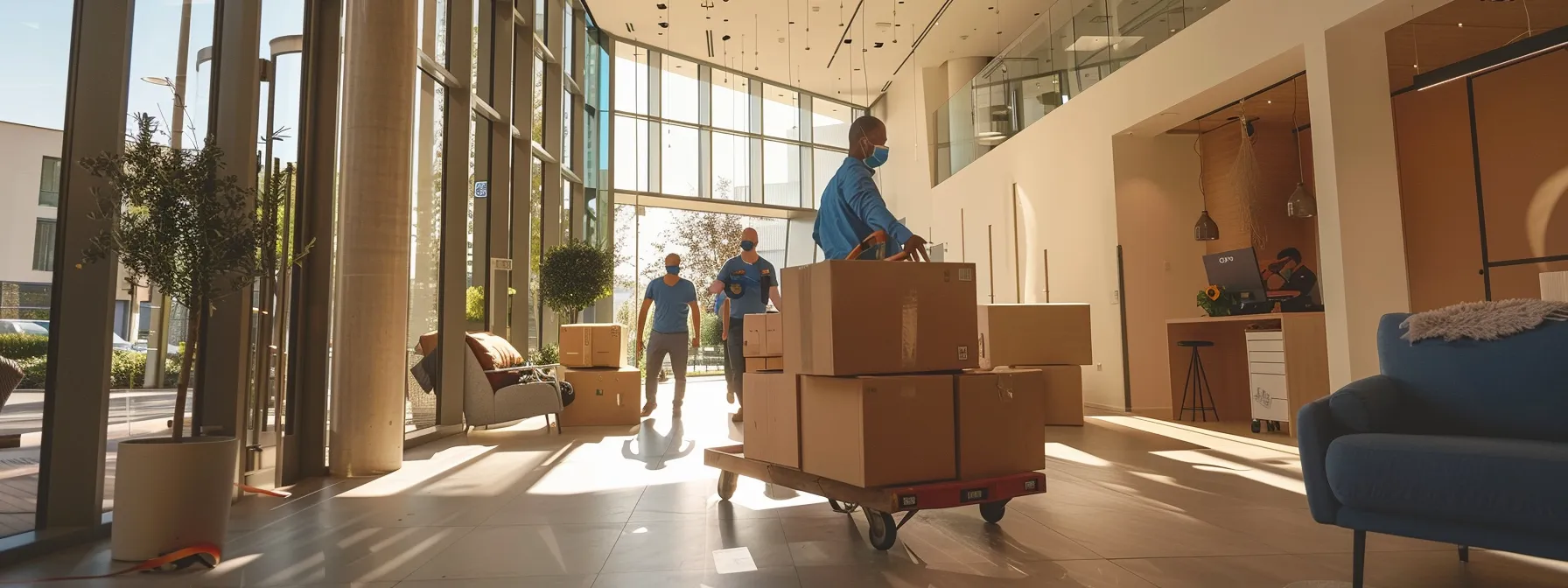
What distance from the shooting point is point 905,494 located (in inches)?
100

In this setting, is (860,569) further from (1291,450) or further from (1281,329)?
(1281,329)

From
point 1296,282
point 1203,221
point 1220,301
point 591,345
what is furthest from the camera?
point 1203,221

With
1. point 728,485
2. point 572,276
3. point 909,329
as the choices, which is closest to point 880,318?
point 909,329

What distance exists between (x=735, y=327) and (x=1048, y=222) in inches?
171

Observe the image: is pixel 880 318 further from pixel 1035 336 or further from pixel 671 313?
pixel 1035 336

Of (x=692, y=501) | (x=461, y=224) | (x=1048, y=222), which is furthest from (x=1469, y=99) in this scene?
(x=461, y=224)

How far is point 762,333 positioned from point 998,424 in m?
4.19

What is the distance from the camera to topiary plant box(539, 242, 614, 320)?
9125 millimetres

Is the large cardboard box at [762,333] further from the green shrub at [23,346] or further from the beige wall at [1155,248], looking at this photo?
the green shrub at [23,346]

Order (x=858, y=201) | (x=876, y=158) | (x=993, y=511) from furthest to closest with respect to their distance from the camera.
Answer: (x=876, y=158) < (x=858, y=201) < (x=993, y=511)

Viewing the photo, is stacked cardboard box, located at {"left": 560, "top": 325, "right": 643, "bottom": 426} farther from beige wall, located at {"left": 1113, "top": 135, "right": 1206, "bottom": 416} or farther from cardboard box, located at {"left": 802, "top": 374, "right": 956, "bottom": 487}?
beige wall, located at {"left": 1113, "top": 135, "right": 1206, "bottom": 416}

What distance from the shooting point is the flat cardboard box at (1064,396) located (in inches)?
274

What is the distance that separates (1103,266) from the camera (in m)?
8.27

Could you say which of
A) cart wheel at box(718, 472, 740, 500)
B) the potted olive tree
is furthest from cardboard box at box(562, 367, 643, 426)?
the potted olive tree
